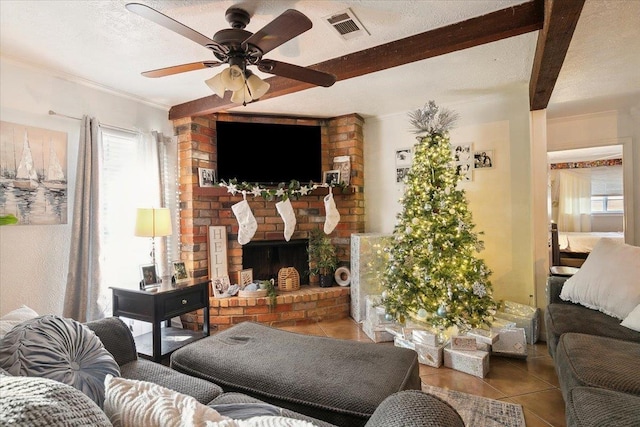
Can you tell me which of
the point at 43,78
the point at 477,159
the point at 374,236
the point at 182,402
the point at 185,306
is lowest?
the point at 185,306

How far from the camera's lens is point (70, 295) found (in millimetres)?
2646

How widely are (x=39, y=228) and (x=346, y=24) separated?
274 cm

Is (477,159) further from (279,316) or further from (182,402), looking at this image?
(182,402)

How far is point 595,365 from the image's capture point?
1.49 metres

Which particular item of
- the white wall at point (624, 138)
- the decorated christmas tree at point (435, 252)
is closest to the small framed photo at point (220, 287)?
the decorated christmas tree at point (435, 252)

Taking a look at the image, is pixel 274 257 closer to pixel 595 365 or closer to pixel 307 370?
pixel 307 370

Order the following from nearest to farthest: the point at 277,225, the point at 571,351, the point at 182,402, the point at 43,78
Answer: the point at 182,402, the point at 571,351, the point at 43,78, the point at 277,225

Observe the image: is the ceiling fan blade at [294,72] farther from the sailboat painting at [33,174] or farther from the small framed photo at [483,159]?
the small framed photo at [483,159]

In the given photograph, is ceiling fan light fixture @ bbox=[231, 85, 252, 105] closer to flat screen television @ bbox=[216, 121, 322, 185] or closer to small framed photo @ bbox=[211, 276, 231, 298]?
flat screen television @ bbox=[216, 121, 322, 185]

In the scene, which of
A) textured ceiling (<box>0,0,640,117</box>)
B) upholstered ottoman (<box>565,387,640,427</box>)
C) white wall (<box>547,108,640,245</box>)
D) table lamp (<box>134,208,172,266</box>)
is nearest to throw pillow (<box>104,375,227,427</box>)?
upholstered ottoman (<box>565,387,640,427</box>)

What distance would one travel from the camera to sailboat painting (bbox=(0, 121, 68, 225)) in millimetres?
2398

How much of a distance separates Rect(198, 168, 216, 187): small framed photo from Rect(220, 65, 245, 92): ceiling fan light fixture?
1.94m

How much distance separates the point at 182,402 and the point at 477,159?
3.44 m

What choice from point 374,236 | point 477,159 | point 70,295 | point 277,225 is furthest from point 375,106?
point 70,295
